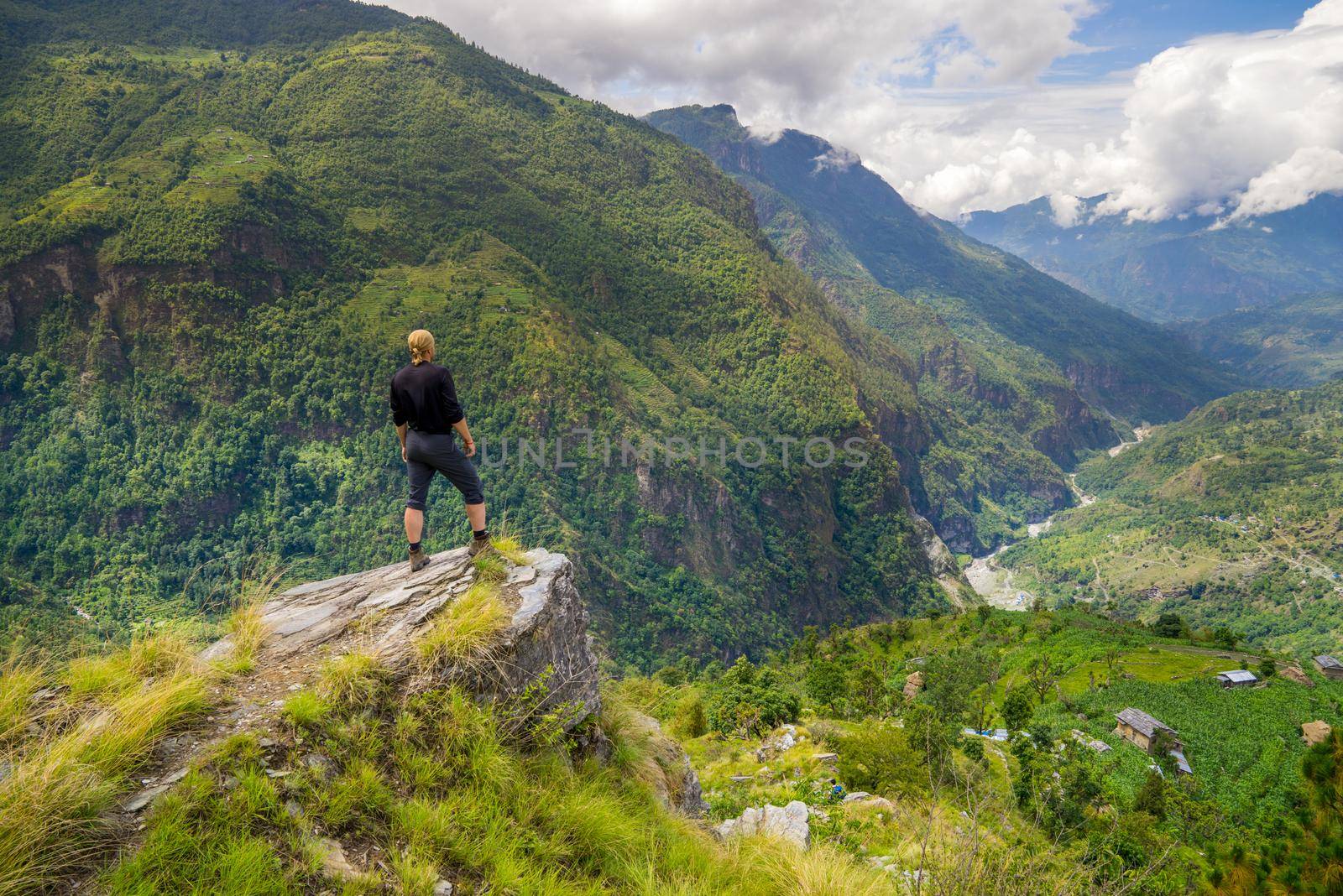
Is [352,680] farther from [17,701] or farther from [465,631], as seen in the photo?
[17,701]

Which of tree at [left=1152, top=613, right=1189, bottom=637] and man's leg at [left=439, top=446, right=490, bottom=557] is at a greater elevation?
man's leg at [left=439, top=446, right=490, bottom=557]

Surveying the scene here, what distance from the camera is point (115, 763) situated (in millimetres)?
3932

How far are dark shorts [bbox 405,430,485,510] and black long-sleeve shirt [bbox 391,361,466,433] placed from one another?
0.13 m

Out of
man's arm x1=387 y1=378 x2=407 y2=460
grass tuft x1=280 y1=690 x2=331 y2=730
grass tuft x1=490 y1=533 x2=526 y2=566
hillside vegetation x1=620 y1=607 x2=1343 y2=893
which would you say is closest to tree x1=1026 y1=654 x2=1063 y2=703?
hillside vegetation x1=620 y1=607 x2=1343 y2=893

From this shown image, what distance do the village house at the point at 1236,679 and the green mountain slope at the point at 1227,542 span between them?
7847 centimetres

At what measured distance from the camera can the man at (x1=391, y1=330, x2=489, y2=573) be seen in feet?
22.7

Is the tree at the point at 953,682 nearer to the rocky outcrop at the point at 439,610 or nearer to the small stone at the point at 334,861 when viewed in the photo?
the rocky outcrop at the point at 439,610

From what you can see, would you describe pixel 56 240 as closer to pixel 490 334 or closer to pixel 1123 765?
pixel 490 334

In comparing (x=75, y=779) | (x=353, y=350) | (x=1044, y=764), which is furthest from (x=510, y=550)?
(x=353, y=350)

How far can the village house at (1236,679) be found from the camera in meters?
36.5

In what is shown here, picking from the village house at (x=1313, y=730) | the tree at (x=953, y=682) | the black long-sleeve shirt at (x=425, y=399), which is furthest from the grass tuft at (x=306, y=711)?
the village house at (x=1313, y=730)

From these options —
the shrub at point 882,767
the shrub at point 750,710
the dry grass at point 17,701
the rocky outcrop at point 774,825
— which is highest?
the dry grass at point 17,701

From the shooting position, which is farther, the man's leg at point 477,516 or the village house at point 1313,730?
the village house at point 1313,730

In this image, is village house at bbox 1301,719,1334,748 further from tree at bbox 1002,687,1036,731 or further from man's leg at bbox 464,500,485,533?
man's leg at bbox 464,500,485,533
